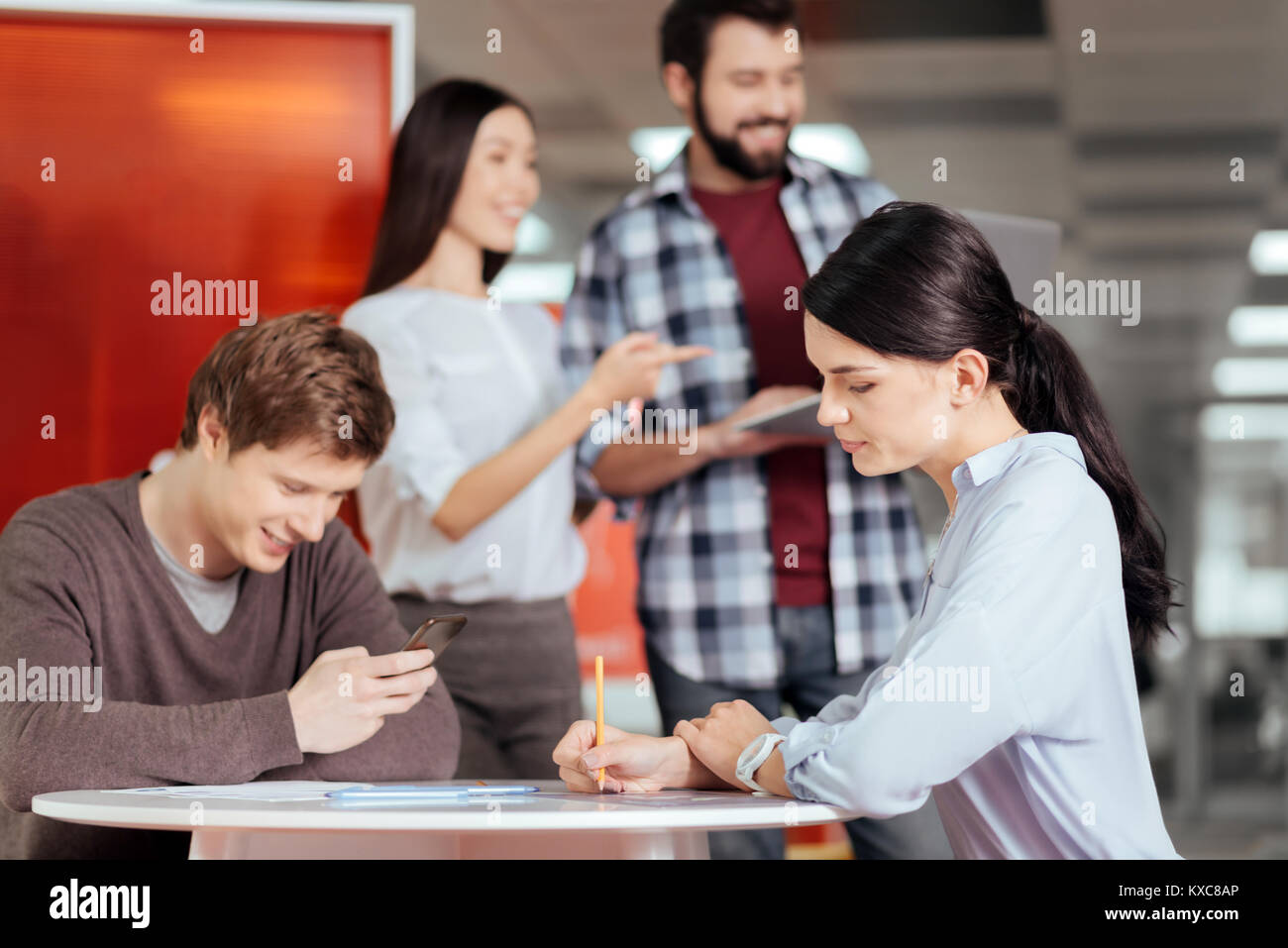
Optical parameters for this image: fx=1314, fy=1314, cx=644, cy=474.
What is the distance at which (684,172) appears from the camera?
8.29ft

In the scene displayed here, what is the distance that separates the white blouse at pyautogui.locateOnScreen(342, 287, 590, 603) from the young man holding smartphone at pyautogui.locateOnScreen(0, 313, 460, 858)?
394 millimetres

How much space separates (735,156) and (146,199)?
3.88 ft

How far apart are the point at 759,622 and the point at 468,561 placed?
52 centimetres

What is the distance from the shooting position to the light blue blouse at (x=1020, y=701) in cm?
128

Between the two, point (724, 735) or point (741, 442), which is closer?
point (724, 735)

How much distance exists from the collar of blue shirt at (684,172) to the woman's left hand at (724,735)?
1.24m

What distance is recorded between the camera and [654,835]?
1362 millimetres

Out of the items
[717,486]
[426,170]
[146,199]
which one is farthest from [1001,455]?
[146,199]

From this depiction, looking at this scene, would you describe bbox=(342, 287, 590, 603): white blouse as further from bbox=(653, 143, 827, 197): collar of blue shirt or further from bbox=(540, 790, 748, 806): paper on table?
bbox=(540, 790, 748, 806): paper on table

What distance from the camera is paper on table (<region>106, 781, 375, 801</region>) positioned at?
4.38 feet

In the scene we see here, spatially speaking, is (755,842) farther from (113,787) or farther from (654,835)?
(113,787)

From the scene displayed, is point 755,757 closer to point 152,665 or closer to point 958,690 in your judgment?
point 958,690
